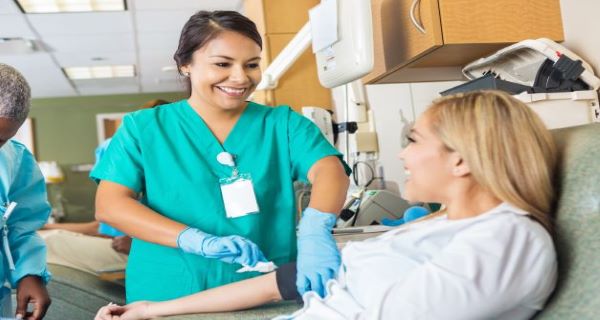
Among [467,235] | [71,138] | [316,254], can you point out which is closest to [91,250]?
[316,254]

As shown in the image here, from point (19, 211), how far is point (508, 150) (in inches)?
50.0

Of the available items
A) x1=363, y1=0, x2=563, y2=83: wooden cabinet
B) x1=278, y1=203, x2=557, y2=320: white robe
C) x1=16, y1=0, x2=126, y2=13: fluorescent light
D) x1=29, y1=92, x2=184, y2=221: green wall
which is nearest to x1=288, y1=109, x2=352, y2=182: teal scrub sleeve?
x1=363, y1=0, x2=563, y2=83: wooden cabinet

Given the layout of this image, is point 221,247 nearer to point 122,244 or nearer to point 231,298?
point 231,298

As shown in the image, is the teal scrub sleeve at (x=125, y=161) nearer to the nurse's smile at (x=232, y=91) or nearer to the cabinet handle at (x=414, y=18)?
the nurse's smile at (x=232, y=91)

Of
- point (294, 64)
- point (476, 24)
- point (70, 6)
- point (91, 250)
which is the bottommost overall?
point (91, 250)

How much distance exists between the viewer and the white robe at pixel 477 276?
0.82 meters

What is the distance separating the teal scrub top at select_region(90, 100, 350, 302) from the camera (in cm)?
141

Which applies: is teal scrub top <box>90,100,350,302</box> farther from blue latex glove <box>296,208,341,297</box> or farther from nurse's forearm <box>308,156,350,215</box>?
blue latex glove <box>296,208,341,297</box>

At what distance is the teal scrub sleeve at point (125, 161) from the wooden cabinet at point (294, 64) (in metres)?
2.09

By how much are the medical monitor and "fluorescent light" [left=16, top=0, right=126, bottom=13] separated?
2727 mm

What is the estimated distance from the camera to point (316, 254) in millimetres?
1215

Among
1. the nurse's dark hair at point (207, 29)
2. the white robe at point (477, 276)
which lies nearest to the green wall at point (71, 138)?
the nurse's dark hair at point (207, 29)

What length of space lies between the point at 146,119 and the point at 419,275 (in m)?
0.89

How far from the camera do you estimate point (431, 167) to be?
3.37ft
